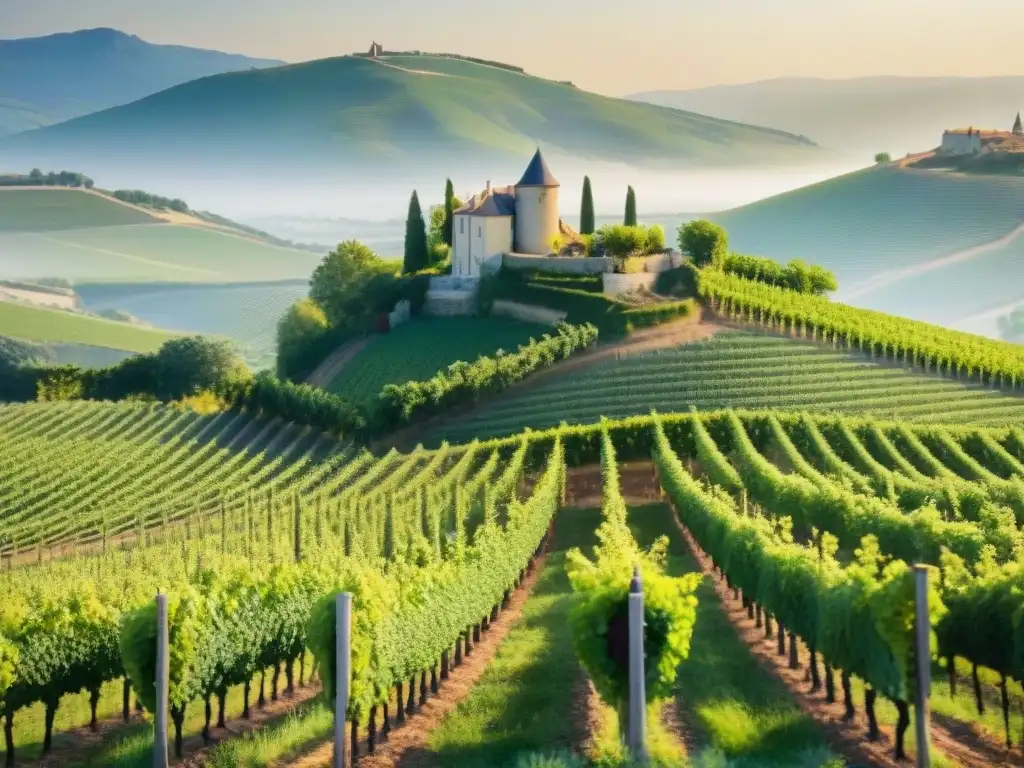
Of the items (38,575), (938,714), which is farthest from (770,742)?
(38,575)

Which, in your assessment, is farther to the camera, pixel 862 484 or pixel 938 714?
pixel 862 484

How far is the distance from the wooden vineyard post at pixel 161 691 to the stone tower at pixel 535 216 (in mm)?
60002

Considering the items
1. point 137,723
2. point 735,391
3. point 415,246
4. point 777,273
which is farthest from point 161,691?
point 415,246

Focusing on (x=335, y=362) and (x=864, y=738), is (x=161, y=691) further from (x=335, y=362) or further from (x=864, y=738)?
(x=335, y=362)

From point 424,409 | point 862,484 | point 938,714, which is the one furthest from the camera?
point 424,409

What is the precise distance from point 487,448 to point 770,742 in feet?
103

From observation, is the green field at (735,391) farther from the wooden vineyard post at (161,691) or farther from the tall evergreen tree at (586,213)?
the wooden vineyard post at (161,691)

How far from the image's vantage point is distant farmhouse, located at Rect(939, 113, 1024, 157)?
155m

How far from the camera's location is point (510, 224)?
249ft

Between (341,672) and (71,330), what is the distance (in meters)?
128

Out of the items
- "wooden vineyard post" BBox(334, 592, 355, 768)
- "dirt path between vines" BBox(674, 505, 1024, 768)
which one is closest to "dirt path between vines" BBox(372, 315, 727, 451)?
"dirt path between vines" BBox(674, 505, 1024, 768)

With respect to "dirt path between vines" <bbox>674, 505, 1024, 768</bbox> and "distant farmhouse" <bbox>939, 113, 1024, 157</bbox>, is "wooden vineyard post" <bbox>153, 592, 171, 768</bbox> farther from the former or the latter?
"distant farmhouse" <bbox>939, 113, 1024, 157</bbox>

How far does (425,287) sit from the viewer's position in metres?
75.4

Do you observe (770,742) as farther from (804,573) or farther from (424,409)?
(424,409)
